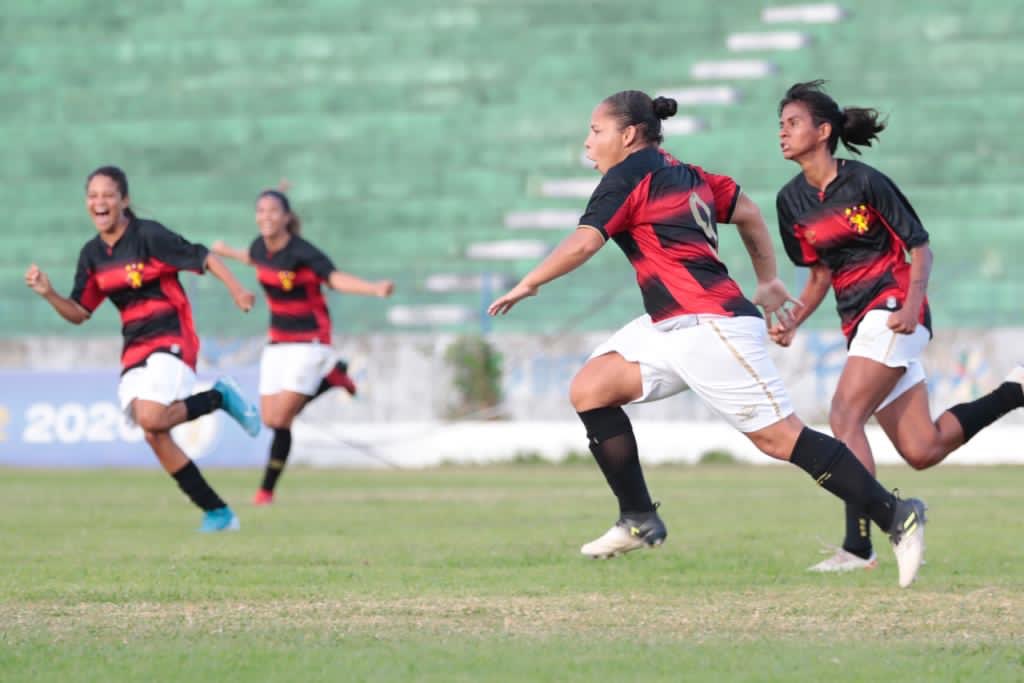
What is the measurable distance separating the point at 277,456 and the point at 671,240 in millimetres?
7196

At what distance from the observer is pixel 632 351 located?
692cm

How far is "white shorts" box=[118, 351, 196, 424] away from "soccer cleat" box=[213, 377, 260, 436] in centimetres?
57

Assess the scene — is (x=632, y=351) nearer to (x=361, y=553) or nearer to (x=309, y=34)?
(x=361, y=553)

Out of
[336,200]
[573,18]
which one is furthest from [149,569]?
[573,18]

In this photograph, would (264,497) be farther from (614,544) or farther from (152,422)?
(614,544)

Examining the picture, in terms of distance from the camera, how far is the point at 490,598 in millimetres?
6684

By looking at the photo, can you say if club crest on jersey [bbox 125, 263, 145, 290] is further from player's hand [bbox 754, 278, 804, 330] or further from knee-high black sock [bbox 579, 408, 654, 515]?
player's hand [bbox 754, 278, 804, 330]

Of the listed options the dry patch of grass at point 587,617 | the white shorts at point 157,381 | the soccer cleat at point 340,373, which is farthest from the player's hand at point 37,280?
the soccer cleat at point 340,373

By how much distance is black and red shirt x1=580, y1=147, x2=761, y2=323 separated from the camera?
680 cm

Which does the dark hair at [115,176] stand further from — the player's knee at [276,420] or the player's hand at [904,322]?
the player's hand at [904,322]

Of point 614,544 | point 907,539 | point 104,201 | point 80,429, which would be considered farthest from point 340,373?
point 907,539

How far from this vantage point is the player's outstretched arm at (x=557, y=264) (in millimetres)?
6250

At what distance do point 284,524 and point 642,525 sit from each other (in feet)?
14.3

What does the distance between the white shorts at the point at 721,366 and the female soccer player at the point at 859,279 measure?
1.18 metres
